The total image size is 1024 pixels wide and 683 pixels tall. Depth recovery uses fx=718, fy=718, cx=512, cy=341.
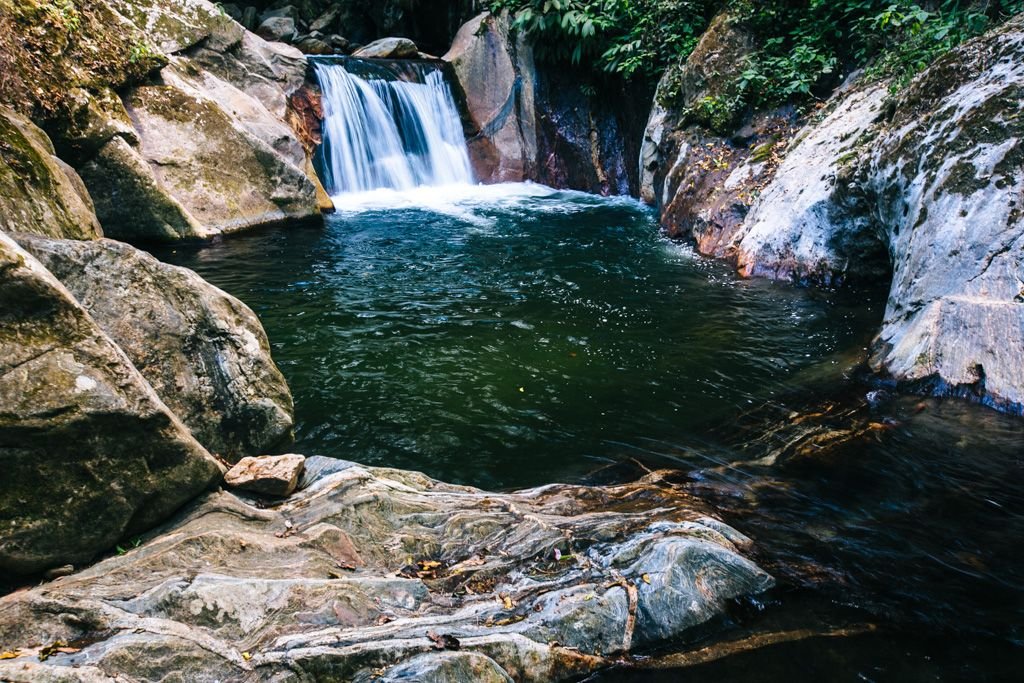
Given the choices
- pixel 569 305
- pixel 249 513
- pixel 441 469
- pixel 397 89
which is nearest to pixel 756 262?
pixel 569 305

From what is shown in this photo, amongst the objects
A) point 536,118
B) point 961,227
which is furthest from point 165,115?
point 961,227

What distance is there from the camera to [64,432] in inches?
121

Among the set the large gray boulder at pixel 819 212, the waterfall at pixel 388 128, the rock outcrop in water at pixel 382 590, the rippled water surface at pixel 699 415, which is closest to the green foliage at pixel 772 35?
the large gray boulder at pixel 819 212

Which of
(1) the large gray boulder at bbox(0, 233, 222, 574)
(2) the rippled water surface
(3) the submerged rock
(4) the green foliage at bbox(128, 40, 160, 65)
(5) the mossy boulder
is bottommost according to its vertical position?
(2) the rippled water surface

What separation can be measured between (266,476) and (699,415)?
3.57 metres

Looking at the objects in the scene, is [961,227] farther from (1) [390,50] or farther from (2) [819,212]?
(1) [390,50]

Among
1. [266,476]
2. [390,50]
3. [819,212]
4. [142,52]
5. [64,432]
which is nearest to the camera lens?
[64,432]

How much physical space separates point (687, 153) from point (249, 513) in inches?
421

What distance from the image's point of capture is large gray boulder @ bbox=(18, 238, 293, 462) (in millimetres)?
3918

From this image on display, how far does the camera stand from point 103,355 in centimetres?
321

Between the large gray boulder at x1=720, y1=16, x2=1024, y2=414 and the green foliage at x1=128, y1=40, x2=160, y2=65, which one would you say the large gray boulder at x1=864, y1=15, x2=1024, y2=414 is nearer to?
the large gray boulder at x1=720, y1=16, x2=1024, y2=414

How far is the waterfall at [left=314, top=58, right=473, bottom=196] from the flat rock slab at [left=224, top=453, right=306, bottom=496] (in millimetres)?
12953

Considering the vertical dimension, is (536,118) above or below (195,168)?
above

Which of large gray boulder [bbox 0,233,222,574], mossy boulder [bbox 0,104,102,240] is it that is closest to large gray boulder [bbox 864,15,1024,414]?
large gray boulder [bbox 0,233,222,574]
